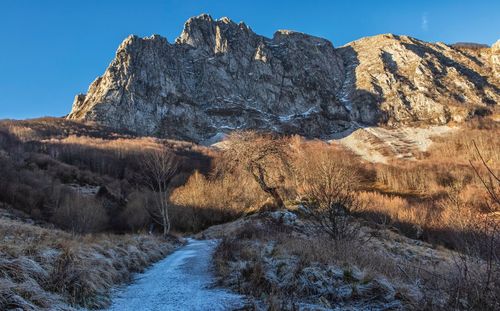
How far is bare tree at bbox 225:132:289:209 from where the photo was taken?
102ft

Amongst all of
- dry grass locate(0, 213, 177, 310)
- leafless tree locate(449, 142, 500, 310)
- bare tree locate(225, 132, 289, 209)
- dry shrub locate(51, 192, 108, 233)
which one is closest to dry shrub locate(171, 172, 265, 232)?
dry shrub locate(51, 192, 108, 233)

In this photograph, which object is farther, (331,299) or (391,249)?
(391,249)

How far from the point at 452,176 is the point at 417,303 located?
146511 millimetres

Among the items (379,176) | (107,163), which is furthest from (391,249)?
(107,163)

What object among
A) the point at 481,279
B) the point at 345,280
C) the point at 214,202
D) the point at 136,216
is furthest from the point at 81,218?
the point at 481,279

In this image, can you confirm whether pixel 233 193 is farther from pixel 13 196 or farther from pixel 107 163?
pixel 107 163

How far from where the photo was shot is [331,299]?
6891 millimetres

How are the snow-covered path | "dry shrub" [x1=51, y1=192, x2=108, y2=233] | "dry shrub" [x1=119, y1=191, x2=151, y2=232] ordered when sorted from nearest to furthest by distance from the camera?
1. the snow-covered path
2. "dry shrub" [x1=51, y1=192, x2=108, y2=233]
3. "dry shrub" [x1=119, y1=191, x2=151, y2=232]

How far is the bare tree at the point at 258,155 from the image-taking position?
31.0 m

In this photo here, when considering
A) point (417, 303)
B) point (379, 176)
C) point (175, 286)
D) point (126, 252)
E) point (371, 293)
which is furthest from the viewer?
point (379, 176)

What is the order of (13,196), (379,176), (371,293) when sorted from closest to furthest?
1. (371,293)
2. (13,196)
3. (379,176)

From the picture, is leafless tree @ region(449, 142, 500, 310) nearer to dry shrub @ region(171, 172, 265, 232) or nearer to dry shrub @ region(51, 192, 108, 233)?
dry shrub @ region(171, 172, 265, 232)

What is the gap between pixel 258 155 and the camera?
31047 millimetres

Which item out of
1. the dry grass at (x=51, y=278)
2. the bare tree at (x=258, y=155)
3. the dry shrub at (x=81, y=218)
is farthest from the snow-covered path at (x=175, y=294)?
the dry shrub at (x=81, y=218)
